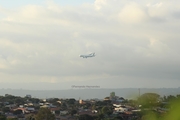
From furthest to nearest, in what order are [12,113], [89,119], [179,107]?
[12,113], [89,119], [179,107]

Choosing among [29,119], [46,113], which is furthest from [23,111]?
[46,113]

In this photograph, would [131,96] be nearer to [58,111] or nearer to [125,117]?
[125,117]

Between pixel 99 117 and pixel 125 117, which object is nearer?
pixel 99 117

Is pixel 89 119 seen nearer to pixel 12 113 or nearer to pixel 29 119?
pixel 29 119

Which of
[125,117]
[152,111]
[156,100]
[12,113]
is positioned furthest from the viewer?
[12,113]

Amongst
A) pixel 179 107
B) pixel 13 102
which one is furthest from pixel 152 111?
pixel 13 102

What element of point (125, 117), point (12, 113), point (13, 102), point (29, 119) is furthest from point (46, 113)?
point (13, 102)

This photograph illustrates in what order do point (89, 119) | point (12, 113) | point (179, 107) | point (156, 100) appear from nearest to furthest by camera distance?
1. point (179, 107)
2. point (156, 100)
3. point (89, 119)
4. point (12, 113)

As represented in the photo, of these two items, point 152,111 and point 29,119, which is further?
point 29,119

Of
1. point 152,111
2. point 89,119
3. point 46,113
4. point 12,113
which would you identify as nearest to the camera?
point 152,111
